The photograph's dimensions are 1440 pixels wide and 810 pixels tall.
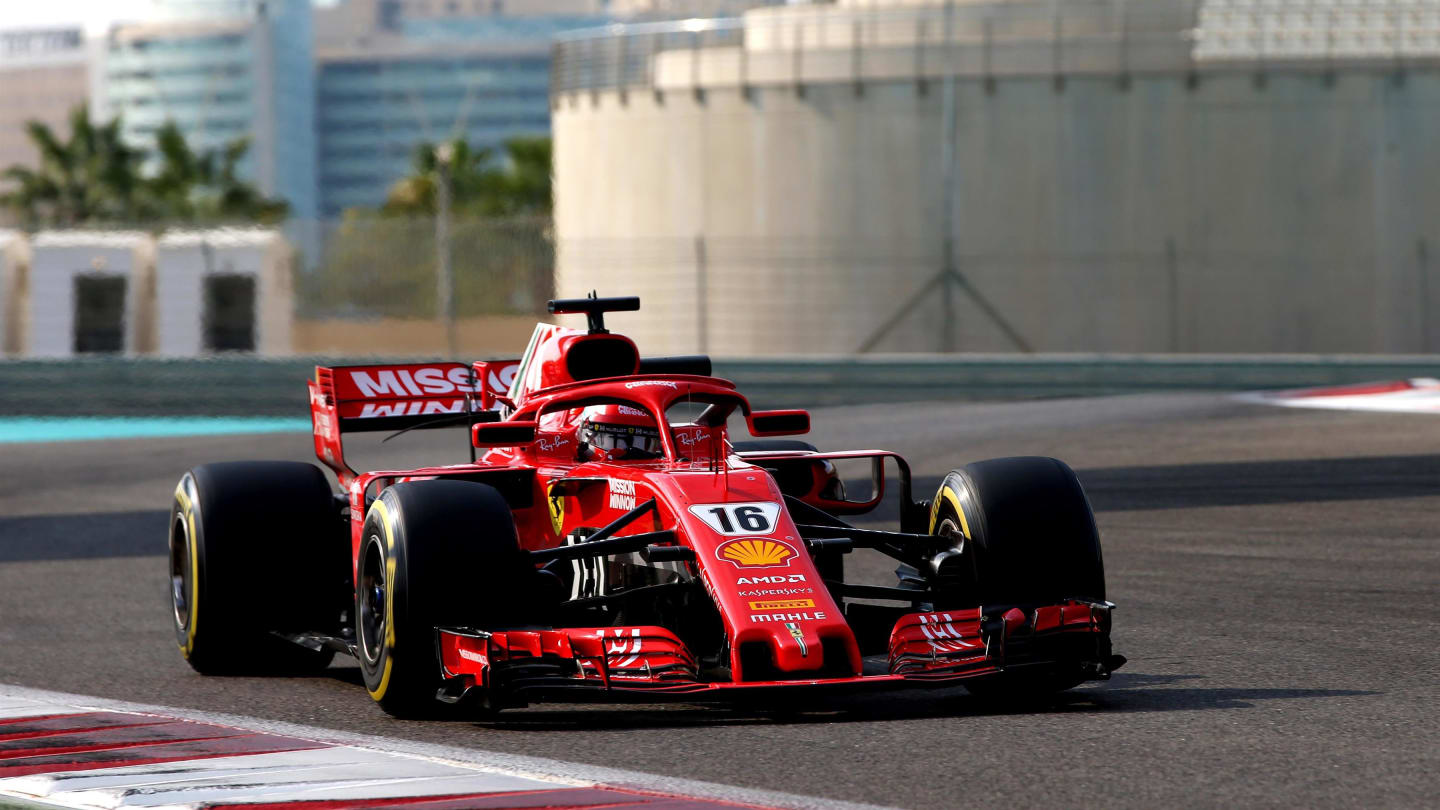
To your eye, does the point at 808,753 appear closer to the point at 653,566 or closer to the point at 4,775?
the point at 653,566

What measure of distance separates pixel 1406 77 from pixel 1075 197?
17.0 ft

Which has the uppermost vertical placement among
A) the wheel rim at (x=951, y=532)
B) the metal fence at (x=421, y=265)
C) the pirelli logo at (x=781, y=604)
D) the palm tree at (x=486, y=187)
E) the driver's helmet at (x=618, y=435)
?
the palm tree at (x=486, y=187)

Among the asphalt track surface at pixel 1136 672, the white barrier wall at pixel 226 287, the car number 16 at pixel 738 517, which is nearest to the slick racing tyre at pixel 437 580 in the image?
the asphalt track surface at pixel 1136 672

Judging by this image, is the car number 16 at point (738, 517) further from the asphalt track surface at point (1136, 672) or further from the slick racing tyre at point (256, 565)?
the slick racing tyre at point (256, 565)

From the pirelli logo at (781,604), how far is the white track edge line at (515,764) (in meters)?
0.83

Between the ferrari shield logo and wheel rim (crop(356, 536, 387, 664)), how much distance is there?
32.6 inches

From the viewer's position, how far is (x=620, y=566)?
289 inches

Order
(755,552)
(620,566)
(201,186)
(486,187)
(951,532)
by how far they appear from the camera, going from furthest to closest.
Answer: (201,186) → (486,187) → (951,532) → (620,566) → (755,552)

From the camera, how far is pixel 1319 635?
834 centimetres

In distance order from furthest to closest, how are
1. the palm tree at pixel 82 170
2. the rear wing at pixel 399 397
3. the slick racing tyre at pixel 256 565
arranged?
1. the palm tree at pixel 82 170
2. the rear wing at pixel 399 397
3. the slick racing tyre at pixel 256 565

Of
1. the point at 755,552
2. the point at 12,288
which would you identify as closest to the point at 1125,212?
the point at 12,288

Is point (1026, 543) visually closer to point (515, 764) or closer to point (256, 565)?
point (515, 764)

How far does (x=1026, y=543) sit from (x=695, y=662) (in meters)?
1.33

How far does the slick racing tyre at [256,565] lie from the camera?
8.20 meters
